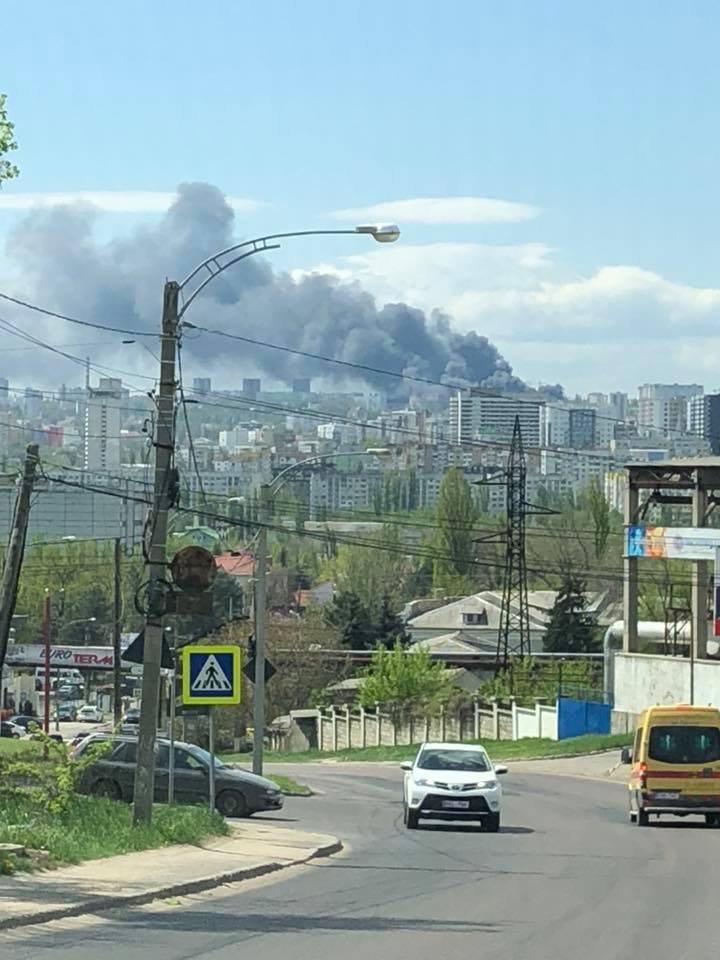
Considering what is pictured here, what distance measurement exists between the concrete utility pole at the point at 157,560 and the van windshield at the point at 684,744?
12.5 meters

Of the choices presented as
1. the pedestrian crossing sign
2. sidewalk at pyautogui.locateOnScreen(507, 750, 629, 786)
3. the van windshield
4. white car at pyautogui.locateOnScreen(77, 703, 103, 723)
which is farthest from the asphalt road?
white car at pyautogui.locateOnScreen(77, 703, 103, 723)

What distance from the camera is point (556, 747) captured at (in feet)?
220

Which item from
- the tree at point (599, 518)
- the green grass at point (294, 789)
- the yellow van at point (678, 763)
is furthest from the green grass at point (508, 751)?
the tree at point (599, 518)

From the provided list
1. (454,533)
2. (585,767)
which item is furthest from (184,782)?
(454,533)

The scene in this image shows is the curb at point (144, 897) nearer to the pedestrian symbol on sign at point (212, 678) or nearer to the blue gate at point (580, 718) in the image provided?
the pedestrian symbol on sign at point (212, 678)

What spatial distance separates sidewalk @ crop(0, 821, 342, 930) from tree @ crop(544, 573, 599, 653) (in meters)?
81.0

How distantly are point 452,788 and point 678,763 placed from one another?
459cm

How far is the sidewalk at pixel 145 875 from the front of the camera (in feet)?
53.7

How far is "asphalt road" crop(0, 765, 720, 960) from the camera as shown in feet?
47.8

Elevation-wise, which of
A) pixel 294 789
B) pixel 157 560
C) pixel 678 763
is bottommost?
pixel 294 789

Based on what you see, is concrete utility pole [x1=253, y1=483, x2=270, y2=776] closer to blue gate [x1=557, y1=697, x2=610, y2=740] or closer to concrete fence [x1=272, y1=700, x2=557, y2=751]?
blue gate [x1=557, y1=697, x2=610, y2=740]

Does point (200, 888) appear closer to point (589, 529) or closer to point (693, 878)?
point (693, 878)

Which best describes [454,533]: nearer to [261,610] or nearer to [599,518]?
[599,518]

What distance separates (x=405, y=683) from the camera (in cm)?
8588
